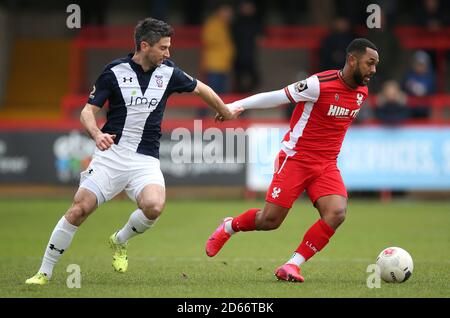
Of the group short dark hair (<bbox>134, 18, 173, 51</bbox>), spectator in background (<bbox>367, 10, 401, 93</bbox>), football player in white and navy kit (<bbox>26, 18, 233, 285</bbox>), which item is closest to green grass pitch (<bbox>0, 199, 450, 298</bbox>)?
football player in white and navy kit (<bbox>26, 18, 233, 285</bbox>)

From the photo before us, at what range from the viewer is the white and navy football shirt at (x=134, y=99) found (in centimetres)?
904

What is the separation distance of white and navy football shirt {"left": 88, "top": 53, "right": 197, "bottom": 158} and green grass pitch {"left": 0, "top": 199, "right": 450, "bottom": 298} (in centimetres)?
136

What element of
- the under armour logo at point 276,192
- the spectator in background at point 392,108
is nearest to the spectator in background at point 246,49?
the spectator in background at point 392,108

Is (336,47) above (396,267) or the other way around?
above

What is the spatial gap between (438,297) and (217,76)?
1428 cm

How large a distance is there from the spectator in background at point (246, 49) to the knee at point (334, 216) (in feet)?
41.5

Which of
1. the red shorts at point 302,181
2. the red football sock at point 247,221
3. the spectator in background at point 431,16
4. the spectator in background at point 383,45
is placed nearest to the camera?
the red shorts at point 302,181

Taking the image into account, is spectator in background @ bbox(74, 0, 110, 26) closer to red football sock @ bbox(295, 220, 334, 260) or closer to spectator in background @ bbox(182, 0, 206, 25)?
spectator in background @ bbox(182, 0, 206, 25)

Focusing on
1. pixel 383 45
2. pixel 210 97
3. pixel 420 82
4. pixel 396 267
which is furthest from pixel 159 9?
pixel 396 267

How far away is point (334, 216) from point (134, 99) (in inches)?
86.7

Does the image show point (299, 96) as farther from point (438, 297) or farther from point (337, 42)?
point (337, 42)

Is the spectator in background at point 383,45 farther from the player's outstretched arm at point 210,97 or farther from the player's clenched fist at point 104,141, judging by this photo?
the player's clenched fist at point 104,141

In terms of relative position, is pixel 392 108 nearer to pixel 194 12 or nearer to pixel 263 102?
pixel 194 12

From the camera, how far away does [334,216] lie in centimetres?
923
